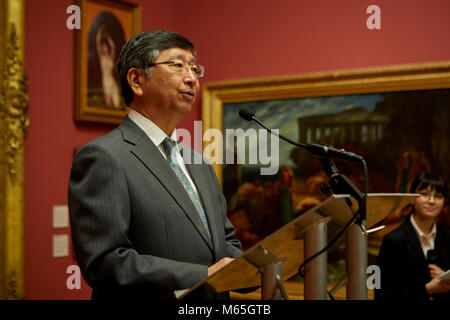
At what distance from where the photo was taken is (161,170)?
80.4 inches

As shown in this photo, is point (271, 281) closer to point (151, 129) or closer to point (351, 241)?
point (351, 241)

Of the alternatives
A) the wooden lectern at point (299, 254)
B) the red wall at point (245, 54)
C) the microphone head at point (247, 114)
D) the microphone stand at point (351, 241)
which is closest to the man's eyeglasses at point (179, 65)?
the microphone head at point (247, 114)

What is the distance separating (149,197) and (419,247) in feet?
6.06

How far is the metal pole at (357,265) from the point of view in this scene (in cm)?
155

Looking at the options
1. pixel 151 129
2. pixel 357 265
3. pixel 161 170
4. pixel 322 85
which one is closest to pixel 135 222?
pixel 161 170

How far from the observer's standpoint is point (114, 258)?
5.65 ft

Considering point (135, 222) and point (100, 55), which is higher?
point (100, 55)

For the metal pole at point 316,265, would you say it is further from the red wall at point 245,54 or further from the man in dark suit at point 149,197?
the red wall at point 245,54

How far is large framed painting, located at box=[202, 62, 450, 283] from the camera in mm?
3248

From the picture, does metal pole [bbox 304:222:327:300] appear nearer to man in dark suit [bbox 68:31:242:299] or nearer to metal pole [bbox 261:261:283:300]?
metal pole [bbox 261:261:283:300]

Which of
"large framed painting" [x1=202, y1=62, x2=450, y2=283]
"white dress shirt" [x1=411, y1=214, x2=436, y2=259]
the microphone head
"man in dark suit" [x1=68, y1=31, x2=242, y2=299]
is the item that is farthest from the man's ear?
"white dress shirt" [x1=411, y1=214, x2=436, y2=259]

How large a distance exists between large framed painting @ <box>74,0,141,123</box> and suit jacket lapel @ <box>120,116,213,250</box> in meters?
1.63

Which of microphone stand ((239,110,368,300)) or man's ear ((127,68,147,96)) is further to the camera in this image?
man's ear ((127,68,147,96))
